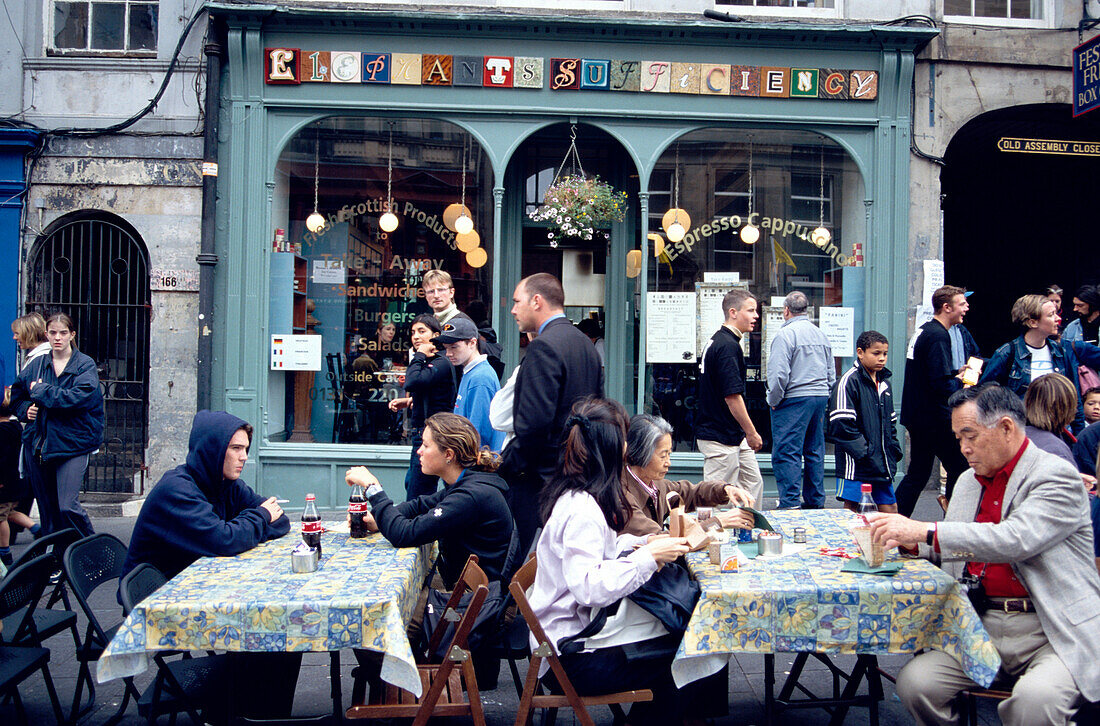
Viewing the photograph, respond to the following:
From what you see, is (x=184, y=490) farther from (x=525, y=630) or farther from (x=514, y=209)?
(x=514, y=209)

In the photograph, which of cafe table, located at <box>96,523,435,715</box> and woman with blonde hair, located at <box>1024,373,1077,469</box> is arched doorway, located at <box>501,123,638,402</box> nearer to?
woman with blonde hair, located at <box>1024,373,1077,469</box>

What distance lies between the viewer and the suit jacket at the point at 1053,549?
116 inches

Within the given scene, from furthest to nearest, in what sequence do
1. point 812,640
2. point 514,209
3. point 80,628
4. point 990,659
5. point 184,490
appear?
point 514,209 → point 80,628 → point 184,490 → point 812,640 → point 990,659

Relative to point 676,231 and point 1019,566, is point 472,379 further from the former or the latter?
point 676,231

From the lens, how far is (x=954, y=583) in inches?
123

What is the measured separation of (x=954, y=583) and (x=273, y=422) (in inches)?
263

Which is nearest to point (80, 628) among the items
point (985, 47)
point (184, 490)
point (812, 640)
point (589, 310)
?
point (184, 490)

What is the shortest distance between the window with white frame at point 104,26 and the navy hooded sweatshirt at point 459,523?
6.98m

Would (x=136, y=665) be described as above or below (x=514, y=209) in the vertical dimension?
below

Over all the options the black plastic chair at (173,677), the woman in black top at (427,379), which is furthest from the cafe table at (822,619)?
the woman in black top at (427,379)

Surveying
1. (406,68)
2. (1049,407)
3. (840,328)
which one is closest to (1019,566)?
(1049,407)

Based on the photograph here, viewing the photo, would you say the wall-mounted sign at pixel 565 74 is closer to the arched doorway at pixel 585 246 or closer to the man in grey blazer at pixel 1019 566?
the arched doorway at pixel 585 246

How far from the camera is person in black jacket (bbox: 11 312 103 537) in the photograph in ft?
19.9

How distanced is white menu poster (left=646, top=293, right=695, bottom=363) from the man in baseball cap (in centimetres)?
318
